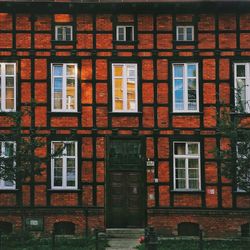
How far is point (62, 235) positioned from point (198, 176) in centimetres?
587

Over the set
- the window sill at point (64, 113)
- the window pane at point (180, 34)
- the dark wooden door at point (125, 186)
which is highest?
the window pane at point (180, 34)

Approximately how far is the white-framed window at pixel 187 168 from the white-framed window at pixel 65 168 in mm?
4044

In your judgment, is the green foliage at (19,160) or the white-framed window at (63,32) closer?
the green foliage at (19,160)

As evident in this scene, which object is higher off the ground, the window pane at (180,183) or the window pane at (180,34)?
the window pane at (180,34)

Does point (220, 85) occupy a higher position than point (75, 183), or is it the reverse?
point (220, 85)

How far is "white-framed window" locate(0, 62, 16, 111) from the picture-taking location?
23.9 m

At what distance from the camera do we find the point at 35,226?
2334 cm

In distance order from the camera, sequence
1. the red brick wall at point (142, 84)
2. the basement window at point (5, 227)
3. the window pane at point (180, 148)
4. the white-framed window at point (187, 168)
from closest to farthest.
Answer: the basement window at point (5, 227) < the red brick wall at point (142, 84) < the white-framed window at point (187, 168) < the window pane at point (180, 148)

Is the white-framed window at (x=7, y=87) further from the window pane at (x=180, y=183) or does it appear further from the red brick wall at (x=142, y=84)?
the window pane at (x=180, y=183)

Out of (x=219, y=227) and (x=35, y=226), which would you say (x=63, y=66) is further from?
(x=219, y=227)

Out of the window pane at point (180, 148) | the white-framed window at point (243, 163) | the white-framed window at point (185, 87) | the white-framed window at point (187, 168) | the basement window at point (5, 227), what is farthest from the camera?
the white-framed window at point (185, 87)

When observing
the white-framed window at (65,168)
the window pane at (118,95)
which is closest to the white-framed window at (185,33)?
the window pane at (118,95)

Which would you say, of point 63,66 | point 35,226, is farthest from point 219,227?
point 63,66

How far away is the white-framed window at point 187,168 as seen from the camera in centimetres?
2377
